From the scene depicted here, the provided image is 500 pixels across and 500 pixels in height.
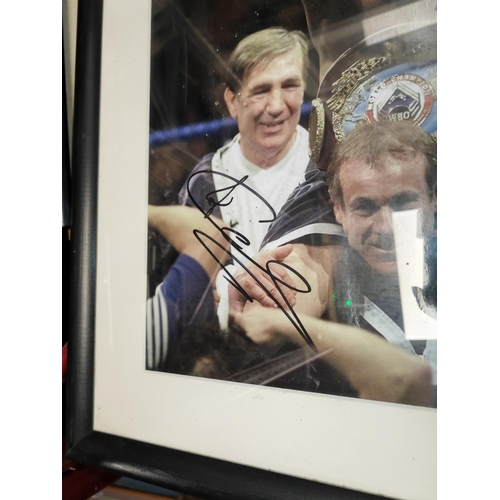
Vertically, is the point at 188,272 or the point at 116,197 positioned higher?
the point at 116,197

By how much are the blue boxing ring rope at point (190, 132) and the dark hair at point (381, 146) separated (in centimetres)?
14

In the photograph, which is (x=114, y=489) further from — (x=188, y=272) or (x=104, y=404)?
(x=188, y=272)

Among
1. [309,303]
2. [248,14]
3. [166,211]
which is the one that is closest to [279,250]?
[309,303]

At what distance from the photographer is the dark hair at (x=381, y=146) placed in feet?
1.35

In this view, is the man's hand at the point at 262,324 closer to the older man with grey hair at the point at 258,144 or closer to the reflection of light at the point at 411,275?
the older man with grey hair at the point at 258,144

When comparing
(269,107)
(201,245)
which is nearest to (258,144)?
(269,107)

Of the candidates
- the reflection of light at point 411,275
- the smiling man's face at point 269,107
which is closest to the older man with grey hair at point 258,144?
the smiling man's face at point 269,107

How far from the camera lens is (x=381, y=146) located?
43 centimetres

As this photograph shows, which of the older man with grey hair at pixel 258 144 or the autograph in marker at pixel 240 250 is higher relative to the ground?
the older man with grey hair at pixel 258 144

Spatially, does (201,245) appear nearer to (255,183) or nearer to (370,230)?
(255,183)

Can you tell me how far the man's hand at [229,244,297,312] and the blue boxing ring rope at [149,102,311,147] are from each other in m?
0.17

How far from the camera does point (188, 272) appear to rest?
1.77 feet

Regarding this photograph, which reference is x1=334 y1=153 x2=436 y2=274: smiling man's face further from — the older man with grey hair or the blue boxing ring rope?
the blue boxing ring rope
